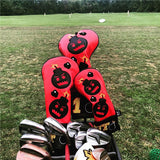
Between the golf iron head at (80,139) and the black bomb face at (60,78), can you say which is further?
the black bomb face at (60,78)

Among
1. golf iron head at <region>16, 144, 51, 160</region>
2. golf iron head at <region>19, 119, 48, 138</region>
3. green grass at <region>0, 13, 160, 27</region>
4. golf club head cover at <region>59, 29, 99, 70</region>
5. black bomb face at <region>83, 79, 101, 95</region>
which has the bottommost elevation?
golf iron head at <region>16, 144, 51, 160</region>

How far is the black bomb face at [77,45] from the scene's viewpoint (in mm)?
1807

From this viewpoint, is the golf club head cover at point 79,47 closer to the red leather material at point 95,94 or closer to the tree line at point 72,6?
the red leather material at point 95,94

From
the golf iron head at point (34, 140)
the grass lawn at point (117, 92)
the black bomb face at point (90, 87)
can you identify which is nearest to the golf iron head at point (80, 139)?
the golf iron head at point (34, 140)

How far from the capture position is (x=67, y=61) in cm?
166

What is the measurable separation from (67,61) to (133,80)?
289 centimetres

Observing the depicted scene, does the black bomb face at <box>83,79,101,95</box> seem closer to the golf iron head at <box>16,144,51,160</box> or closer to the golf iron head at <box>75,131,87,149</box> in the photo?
the golf iron head at <box>75,131,87,149</box>

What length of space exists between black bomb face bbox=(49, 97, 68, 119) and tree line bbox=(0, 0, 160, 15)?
106 feet

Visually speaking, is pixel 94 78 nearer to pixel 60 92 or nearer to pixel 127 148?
pixel 60 92

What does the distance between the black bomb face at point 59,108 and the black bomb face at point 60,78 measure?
12 centimetres

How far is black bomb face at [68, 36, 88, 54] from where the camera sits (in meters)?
1.81

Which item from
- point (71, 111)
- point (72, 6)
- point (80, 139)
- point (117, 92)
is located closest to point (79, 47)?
point (71, 111)

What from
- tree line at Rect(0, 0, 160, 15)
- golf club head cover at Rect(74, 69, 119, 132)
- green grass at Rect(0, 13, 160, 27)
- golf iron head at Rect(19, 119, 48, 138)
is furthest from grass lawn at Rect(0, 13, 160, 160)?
tree line at Rect(0, 0, 160, 15)

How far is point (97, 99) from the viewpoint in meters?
1.59
